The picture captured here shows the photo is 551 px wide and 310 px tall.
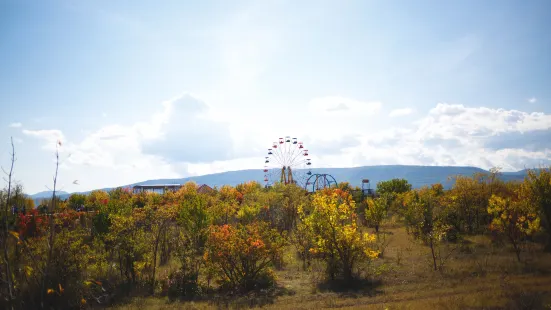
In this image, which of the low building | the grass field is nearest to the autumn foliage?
the grass field

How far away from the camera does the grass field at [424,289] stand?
13516 millimetres

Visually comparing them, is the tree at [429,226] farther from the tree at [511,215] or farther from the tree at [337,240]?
the tree at [337,240]

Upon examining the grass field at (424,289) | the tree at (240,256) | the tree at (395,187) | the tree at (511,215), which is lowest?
the grass field at (424,289)

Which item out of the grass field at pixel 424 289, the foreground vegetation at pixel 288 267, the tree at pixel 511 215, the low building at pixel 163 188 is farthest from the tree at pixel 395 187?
the tree at pixel 511 215

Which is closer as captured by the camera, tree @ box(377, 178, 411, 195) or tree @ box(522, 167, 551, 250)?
tree @ box(522, 167, 551, 250)

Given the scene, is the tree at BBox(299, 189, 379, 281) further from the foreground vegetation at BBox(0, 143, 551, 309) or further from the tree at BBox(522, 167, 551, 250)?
the tree at BBox(522, 167, 551, 250)

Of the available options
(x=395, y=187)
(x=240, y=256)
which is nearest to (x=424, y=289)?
(x=240, y=256)

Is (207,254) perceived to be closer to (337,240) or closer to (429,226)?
(337,240)

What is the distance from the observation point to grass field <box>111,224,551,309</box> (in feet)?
44.3

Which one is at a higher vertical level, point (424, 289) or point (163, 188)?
point (163, 188)

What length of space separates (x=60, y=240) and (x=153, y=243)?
5.22m

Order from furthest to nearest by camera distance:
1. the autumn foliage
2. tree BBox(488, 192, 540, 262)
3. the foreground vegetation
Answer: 1. tree BBox(488, 192, 540, 262)
2. the autumn foliage
3. the foreground vegetation

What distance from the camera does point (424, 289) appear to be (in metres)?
16.2

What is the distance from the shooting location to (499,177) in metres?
36.2
